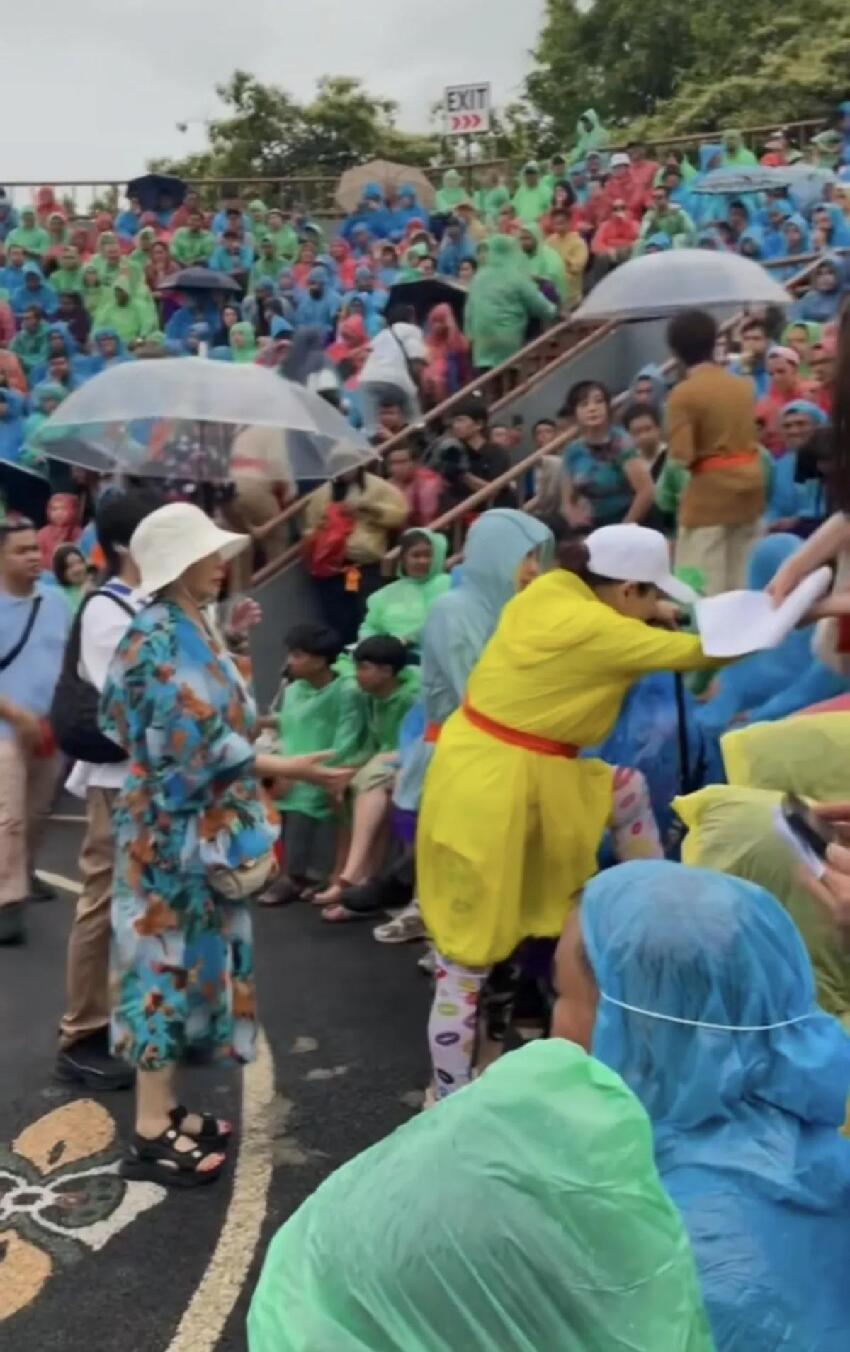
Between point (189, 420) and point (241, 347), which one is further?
point (241, 347)

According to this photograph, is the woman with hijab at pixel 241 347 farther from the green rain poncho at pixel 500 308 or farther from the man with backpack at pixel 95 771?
the man with backpack at pixel 95 771

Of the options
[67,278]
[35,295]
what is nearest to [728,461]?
[35,295]

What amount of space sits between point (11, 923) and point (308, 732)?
1508 mm

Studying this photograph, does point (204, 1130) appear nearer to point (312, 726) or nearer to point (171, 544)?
point (171, 544)

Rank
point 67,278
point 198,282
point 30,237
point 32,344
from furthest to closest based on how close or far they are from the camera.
Answer: point 30,237 → point 67,278 → point 198,282 → point 32,344

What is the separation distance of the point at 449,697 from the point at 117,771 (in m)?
1.13

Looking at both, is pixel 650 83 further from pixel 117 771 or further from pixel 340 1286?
pixel 340 1286

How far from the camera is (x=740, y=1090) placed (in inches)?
76.1

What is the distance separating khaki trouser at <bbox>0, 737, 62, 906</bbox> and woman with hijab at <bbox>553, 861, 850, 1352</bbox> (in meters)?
4.49

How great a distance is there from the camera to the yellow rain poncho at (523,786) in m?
3.87

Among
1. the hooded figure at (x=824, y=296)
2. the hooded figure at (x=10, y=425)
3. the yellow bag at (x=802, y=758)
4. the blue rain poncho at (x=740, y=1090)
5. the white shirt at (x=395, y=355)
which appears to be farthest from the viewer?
the hooded figure at (x=10, y=425)

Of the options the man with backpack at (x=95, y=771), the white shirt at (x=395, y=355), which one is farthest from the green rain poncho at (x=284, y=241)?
the man with backpack at (x=95, y=771)

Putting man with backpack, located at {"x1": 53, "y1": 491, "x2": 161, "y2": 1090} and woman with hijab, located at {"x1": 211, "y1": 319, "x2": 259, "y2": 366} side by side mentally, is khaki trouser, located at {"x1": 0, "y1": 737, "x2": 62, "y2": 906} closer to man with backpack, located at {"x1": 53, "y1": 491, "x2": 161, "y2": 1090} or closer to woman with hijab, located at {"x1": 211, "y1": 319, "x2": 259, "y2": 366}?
man with backpack, located at {"x1": 53, "y1": 491, "x2": 161, "y2": 1090}

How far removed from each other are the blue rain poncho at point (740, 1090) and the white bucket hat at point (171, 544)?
2058 mm
